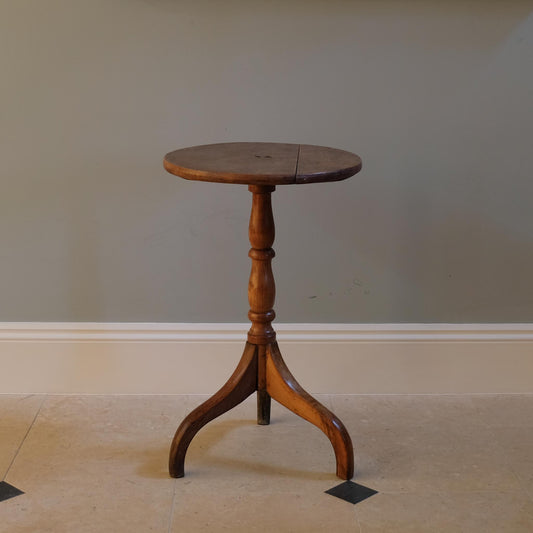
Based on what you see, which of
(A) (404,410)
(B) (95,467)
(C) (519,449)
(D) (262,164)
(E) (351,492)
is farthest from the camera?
(A) (404,410)

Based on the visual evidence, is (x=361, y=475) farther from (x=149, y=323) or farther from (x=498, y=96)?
(x=498, y=96)

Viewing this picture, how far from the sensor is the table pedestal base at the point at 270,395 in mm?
2135

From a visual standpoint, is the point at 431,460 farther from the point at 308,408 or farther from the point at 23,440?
the point at 23,440

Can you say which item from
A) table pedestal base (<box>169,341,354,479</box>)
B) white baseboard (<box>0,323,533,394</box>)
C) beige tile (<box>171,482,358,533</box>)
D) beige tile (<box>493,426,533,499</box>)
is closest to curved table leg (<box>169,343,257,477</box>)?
table pedestal base (<box>169,341,354,479</box>)

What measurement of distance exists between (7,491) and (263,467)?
25.1 inches

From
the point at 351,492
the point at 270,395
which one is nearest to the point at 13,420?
the point at 270,395

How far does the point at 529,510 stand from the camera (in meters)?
2.00

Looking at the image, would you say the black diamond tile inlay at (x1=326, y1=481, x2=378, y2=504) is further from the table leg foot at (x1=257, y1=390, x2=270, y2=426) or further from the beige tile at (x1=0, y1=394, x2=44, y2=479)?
the beige tile at (x1=0, y1=394, x2=44, y2=479)

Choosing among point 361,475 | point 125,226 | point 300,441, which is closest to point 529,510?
point 361,475

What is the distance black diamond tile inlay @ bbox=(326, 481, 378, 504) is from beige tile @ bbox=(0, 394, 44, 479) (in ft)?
2.75

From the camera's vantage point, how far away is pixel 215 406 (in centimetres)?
220

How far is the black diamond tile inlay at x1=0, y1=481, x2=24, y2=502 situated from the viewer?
204cm

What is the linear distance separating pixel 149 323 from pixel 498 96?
4.03 ft

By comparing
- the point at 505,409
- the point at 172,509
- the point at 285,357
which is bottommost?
the point at 172,509
